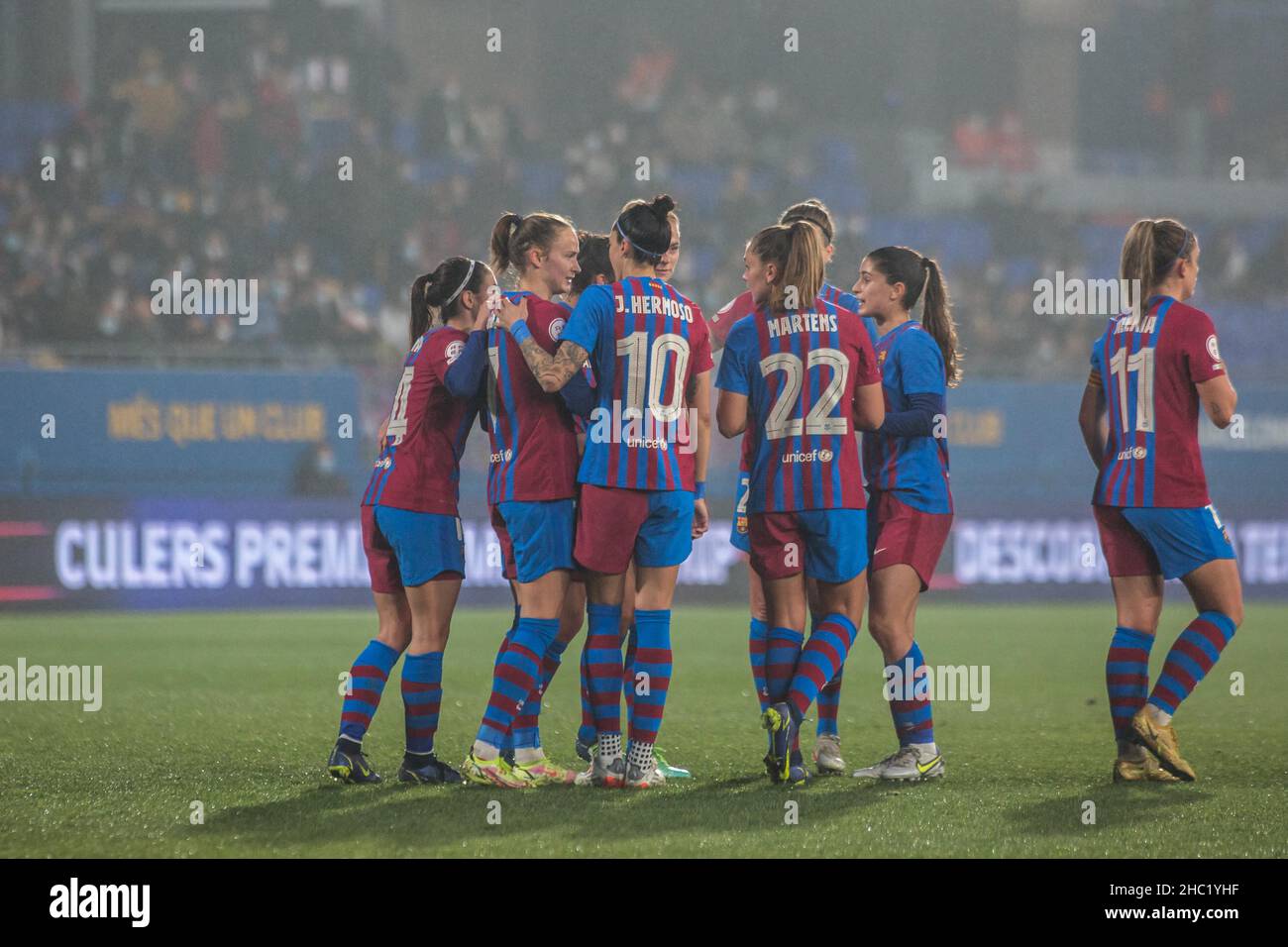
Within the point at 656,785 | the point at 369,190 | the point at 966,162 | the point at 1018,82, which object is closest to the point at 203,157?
the point at 369,190

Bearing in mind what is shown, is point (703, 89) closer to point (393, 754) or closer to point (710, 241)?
point (710, 241)

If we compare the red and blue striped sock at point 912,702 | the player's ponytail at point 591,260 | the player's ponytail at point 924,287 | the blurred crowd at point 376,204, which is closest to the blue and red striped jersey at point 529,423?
the player's ponytail at point 591,260

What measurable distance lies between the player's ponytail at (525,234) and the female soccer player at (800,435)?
0.63 m

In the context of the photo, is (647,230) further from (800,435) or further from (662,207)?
(800,435)

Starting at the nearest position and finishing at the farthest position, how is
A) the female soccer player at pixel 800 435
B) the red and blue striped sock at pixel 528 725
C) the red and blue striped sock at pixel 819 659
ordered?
the red and blue striped sock at pixel 819 659
the female soccer player at pixel 800 435
the red and blue striped sock at pixel 528 725

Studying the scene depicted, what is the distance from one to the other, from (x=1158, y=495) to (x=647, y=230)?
Answer: 1879mm

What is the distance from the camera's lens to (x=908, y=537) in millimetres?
5121

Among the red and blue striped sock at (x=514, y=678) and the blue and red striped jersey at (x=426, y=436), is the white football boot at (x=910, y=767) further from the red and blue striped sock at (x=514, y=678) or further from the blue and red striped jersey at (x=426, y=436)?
the blue and red striped jersey at (x=426, y=436)

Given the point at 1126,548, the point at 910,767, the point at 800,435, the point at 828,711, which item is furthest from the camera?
the point at 828,711

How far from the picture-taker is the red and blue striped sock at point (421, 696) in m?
4.86

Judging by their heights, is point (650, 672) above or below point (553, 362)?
below

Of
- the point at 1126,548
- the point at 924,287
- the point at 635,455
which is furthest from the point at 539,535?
the point at 1126,548

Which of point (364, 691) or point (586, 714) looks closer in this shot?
point (364, 691)

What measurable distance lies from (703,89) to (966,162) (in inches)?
160
